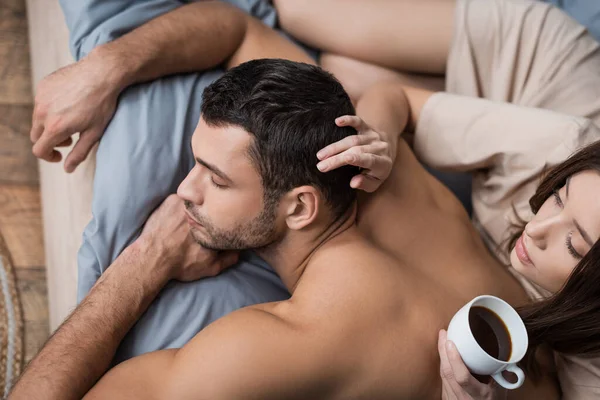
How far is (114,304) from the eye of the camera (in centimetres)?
107

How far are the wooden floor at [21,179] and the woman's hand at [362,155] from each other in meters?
1.07

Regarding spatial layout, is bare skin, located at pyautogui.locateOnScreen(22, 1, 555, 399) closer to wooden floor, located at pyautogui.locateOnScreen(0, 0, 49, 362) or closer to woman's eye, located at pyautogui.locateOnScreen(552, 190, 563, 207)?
woman's eye, located at pyautogui.locateOnScreen(552, 190, 563, 207)

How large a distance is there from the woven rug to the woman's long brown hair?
1034 millimetres

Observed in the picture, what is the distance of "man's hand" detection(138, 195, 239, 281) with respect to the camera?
3.76ft

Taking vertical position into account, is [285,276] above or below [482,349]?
below

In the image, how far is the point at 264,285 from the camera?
48.0 inches

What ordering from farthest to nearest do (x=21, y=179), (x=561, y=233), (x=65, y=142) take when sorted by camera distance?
(x=21, y=179), (x=65, y=142), (x=561, y=233)

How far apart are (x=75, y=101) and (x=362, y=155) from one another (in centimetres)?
54

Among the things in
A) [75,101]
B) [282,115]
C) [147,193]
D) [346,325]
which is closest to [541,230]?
[346,325]

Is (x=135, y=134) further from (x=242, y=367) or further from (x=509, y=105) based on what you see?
(x=509, y=105)

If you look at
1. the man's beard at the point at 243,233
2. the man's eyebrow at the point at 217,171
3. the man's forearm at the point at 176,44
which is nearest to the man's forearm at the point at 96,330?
the man's beard at the point at 243,233

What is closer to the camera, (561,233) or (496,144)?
(561,233)

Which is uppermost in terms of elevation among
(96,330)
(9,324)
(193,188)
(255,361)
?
(193,188)

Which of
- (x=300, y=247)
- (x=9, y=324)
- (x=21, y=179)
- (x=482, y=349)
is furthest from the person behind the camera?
(x=21, y=179)
